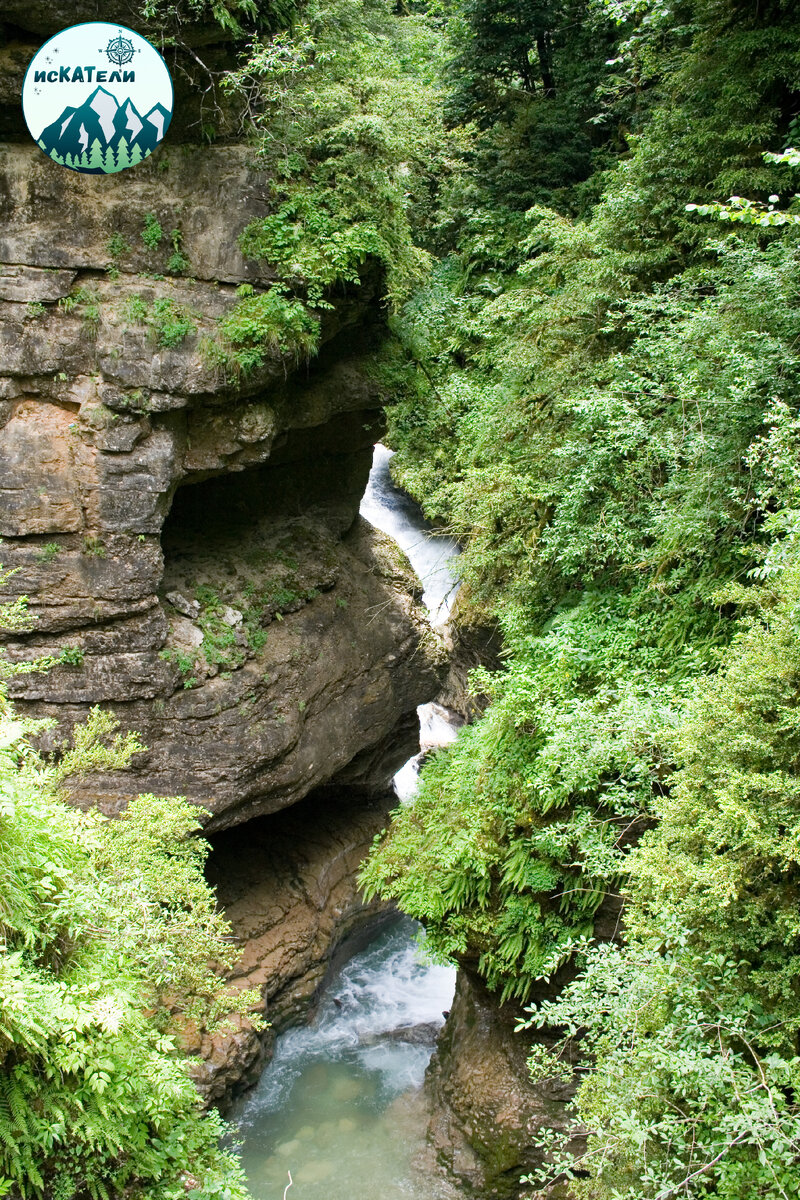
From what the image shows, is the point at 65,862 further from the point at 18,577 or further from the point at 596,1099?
the point at 18,577

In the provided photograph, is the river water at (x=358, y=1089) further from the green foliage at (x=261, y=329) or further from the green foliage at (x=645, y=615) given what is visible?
the green foliage at (x=261, y=329)

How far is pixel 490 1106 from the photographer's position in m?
7.96

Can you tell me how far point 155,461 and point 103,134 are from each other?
11.3ft

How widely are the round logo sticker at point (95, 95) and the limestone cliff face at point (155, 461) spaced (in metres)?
0.67

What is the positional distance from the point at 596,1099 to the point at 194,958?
3294mm

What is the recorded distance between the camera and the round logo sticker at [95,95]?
7.93 meters

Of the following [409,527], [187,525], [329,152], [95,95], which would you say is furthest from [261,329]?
[409,527]

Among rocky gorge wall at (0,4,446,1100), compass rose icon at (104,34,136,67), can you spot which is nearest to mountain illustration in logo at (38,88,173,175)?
compass rose icon at (104,34,136,67)

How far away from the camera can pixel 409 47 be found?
50.8ft

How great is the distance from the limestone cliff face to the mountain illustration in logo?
1.75ft

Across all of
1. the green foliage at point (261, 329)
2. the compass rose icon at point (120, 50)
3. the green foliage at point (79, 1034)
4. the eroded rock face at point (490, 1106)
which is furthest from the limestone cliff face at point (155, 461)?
the eroded rock face at point (490, 1106)

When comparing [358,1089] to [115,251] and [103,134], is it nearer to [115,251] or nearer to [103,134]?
[115,251]

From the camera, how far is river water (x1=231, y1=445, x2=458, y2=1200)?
8633 mm

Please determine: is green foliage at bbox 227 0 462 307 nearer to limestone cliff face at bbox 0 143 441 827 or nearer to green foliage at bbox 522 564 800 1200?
limestone cliff face at bbox 0 143 441 827
